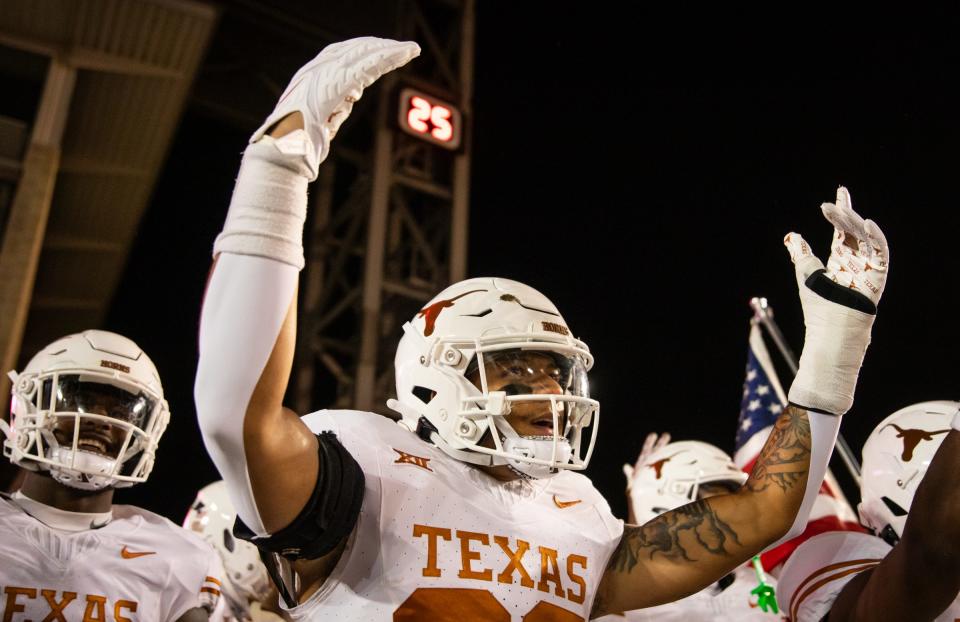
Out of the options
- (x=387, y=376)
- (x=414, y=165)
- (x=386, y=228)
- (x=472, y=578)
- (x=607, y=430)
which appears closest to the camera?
(x=472, y=578)

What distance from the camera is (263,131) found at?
1.83 meters

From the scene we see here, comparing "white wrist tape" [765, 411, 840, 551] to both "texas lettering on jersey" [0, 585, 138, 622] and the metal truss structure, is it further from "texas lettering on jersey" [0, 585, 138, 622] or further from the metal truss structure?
the metal truss structure

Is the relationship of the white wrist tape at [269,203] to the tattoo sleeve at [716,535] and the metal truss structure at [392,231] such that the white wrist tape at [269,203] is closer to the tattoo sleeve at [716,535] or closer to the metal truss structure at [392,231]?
the tattoo sleeve at [716,535]

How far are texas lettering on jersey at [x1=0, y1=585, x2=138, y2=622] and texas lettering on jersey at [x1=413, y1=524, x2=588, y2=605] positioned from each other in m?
1.43

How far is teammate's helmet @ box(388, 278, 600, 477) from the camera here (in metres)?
2.31

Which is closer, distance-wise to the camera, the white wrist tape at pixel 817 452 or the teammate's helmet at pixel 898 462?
the white wrist tape at pixel 817 452

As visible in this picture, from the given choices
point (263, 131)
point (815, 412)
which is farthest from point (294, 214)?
point (815, 412)

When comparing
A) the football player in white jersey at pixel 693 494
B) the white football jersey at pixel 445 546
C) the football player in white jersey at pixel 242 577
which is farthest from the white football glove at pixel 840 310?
the football player in white jersey at pixel 242 577

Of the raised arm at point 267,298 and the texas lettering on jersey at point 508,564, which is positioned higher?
the raised arm at point 267,298

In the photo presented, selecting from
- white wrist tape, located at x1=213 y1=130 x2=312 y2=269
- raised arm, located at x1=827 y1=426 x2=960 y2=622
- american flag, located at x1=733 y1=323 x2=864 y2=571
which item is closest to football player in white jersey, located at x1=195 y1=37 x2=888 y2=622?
white wrist tape, located at x1=213 y1=130 x2=312 y2=269

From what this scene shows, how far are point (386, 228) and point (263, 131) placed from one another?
6.93 m

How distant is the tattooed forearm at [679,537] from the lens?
2473 mm

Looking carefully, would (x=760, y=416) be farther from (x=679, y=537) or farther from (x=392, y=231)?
(x=679, y=537)

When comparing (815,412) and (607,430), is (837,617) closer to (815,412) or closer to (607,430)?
(815,412)
